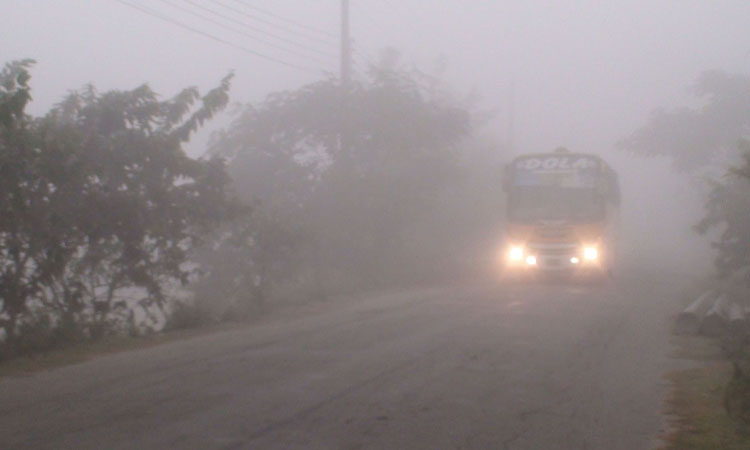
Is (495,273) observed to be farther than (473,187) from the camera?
No

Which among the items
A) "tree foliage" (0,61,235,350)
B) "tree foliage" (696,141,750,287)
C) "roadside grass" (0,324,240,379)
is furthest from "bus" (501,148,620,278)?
"roadside grass" (0,324,240,379)

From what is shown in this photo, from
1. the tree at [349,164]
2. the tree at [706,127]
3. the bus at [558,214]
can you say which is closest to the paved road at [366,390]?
the bus at [558,214]

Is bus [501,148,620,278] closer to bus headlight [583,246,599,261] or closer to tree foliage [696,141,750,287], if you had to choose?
bus headlight [583,246,599,261]

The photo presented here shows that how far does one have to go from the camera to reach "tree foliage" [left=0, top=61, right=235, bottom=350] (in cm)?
1311

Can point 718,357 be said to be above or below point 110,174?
below

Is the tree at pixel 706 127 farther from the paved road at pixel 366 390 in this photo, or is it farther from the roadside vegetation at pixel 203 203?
the paved road at pixel 366 390

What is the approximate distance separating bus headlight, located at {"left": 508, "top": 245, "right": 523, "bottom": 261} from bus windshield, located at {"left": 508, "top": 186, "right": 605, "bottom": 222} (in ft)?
2.73

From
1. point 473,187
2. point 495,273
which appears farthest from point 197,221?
Result: point 473,187

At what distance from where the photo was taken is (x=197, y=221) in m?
16.3

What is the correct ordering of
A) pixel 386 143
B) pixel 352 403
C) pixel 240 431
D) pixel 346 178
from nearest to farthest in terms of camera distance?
pixel 240 431 < pixel 352 403 < pixel 346 178 < pixel 386 143

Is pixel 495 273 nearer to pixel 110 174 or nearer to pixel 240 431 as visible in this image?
pixel 110 174

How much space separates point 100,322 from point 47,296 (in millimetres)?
959

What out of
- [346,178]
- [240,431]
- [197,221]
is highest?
[346,178]

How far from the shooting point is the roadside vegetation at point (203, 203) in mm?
13359
